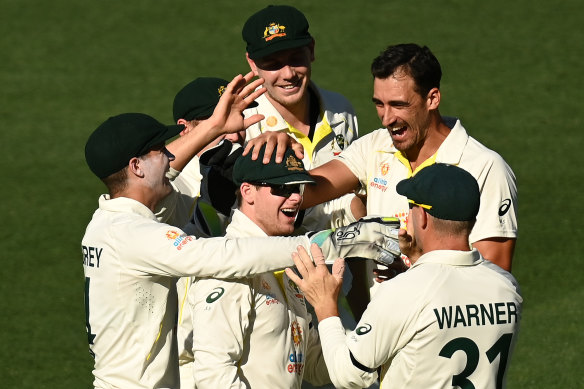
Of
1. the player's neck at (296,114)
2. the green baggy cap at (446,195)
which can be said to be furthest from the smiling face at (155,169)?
the player's neck at (296,114)

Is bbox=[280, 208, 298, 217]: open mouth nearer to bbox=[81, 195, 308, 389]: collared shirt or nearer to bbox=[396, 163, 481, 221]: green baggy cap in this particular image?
bbox=[81, 195, 308, 389]: collared shirt

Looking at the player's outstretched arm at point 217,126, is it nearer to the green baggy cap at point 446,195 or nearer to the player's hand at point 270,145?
the player's hand at point 270,145

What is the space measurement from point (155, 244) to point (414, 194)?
1469mm

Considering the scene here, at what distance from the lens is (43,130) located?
1452 cm

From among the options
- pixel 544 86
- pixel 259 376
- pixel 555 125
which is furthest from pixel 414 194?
pixel 544 86

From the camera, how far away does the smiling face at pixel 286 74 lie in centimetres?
771

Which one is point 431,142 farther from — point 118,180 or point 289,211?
point 118,180

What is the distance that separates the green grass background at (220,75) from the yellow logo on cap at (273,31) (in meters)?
3.65

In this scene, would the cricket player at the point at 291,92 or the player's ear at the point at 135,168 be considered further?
the cricket player at the point at 291,92

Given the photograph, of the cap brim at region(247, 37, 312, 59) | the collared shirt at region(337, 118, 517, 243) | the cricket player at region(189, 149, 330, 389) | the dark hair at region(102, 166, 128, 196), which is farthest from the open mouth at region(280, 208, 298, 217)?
the cap brim at region(247, 37, 312, 59)

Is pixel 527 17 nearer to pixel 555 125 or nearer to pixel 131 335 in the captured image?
pixel 555 125

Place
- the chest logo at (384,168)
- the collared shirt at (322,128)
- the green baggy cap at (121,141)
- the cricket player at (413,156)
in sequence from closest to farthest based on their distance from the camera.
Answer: the green baggy cap at (121,141) → the cricket player at (413,156) → the chest logo at (384,168) → the collared shirt at (322,128)

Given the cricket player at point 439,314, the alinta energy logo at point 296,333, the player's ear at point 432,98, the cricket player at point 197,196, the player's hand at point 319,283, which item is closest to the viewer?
the cricket player at point 439,314

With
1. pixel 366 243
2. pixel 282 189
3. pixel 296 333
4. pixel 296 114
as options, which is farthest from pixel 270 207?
pixel 296 114
